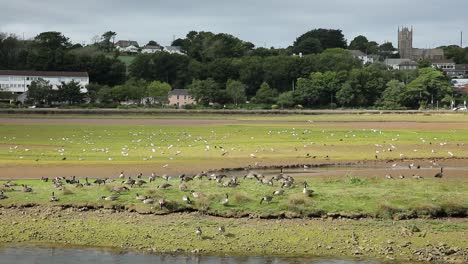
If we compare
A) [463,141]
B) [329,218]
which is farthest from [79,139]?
[329,218]

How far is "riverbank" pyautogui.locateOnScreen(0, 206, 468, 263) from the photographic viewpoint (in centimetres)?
1792

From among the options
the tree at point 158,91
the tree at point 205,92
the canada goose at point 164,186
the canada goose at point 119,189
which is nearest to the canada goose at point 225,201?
the canada goose at point 164,186

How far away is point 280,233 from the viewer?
63.0 feet

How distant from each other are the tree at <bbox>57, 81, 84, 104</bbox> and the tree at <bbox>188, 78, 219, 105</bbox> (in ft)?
79.4

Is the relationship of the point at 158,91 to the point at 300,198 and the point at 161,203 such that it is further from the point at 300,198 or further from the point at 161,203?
the point at 300,198

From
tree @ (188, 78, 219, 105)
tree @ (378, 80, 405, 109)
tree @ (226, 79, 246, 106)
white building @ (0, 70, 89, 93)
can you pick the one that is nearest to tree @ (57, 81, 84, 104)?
white building @ (0, 70, 89, 93)

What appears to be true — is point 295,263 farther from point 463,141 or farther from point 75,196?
point 463,141

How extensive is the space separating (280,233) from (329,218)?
2.02 meters

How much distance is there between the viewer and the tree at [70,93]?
472 feet

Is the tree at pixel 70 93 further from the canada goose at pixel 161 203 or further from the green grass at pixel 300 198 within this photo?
the canada goose at pixel 161 203

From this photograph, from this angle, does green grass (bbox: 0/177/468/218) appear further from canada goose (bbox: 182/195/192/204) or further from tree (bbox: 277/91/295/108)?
tree (bbox: 277/91/295/108)

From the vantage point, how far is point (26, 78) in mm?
165875

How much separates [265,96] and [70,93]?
41.7m

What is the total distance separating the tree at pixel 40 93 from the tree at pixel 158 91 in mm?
22879
